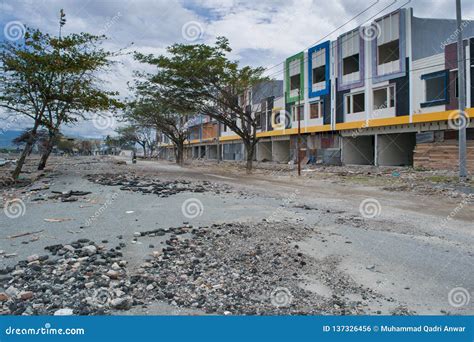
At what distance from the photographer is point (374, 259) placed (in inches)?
206

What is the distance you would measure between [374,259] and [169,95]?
22.4 metres

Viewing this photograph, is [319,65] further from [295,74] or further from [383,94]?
[383,94]

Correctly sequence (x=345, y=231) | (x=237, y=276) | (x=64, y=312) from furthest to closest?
(x=345, y=231) → (x=237, y=276) → (x=64, y=312)

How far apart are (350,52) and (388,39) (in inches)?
141

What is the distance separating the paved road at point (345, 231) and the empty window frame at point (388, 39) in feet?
51.3

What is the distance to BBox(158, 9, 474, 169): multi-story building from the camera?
20844 millimetres

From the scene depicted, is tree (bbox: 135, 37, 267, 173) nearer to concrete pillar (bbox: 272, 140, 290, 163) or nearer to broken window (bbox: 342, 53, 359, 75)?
broken window (bbox: 342, 53, 359, 75)

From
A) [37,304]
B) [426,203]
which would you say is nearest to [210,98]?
[426,203]

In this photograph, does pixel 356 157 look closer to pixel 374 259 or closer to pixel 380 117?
pixel 380 117

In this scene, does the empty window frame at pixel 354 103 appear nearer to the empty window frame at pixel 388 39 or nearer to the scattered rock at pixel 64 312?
the empty window frame at pixel 388 39

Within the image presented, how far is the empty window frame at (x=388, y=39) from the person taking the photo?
2339cm

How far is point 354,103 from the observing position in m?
27.6

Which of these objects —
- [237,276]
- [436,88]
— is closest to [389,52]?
[436,88]


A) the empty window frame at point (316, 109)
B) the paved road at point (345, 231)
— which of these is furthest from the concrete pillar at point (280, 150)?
the paved road at point (345, 231)
